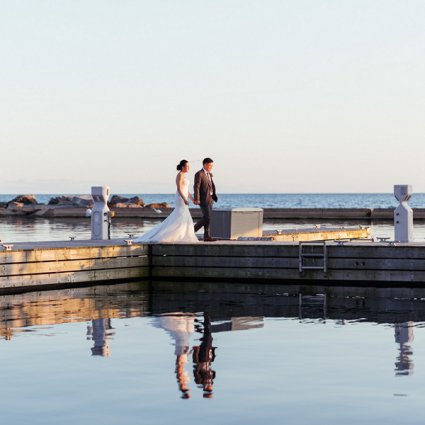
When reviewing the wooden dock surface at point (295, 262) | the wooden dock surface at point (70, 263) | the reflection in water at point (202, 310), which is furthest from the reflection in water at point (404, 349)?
the wooden dock surface at point (70, 263)

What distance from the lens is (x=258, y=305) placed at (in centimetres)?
1911

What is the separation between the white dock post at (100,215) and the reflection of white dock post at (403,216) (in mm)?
7166

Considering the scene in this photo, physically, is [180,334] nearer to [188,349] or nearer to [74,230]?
[188,349]

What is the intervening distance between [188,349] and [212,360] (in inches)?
35.6

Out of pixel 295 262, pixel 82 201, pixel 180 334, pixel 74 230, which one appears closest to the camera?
pixel 180 334

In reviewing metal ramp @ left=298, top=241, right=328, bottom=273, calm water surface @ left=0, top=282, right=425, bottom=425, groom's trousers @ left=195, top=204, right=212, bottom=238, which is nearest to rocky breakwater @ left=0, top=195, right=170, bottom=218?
groom's trousers @ left=195, top=204, right=212, bottom=238

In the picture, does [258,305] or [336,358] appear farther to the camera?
[258,305]

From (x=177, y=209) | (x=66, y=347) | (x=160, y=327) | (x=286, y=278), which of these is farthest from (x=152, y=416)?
(x=177, y=209)

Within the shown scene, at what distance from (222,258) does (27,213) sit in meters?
78.6

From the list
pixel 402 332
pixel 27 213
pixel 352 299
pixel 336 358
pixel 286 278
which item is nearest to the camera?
pixel 336 358

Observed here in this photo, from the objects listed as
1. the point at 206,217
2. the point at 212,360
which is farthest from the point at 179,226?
the point at 212,360

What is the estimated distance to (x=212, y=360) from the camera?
12492 mm

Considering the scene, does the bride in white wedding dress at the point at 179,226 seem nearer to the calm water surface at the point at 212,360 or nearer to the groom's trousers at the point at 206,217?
the groom's trousers at the point at 206,217

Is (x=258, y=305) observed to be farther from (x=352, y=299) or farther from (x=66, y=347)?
(x=66, y=347)
